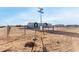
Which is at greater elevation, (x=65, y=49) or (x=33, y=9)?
(x=33, y=9)

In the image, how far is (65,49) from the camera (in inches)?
153

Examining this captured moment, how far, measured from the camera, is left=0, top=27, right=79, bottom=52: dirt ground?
12.7ft

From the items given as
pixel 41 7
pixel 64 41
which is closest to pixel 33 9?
pixel 41 7

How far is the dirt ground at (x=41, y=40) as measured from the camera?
3883 millimetres

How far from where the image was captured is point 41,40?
3.90 metres
